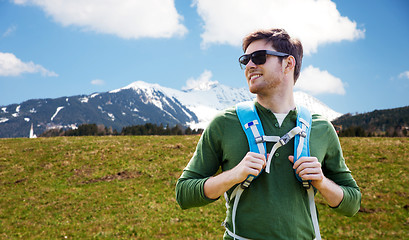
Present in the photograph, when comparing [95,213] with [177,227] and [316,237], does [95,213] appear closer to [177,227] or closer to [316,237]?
[177,227]

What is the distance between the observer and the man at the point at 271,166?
2135mm

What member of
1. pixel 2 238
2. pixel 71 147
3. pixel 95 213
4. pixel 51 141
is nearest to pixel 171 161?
pixel 95 213

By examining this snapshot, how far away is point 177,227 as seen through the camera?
12266 millimetres

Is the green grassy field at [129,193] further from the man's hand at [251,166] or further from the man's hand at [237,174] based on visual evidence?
the man's hand at [251,166]

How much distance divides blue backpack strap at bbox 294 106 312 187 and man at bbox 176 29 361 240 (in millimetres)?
67

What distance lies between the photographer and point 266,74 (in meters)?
2.39

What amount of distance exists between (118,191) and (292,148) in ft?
57.1

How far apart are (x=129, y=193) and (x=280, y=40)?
55.3 ft

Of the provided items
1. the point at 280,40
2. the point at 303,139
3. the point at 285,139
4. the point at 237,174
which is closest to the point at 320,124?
the point at 303,139

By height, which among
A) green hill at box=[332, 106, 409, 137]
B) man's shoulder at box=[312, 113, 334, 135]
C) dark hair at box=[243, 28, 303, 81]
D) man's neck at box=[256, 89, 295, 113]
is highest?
green hill at box=[332, 106, 409, 137]

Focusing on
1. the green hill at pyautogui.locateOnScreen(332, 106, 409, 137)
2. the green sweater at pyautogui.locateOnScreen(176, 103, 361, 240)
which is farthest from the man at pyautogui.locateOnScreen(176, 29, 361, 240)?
the green hill at pyautogui.locateOnScreen(332, 106, 409, 137)

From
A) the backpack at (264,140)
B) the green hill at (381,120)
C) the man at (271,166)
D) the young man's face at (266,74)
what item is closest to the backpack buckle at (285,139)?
the backpack at (264,140)

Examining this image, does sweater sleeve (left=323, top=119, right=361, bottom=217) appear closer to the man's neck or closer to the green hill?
the man's neck

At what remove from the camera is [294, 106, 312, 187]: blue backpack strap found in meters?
2.16
